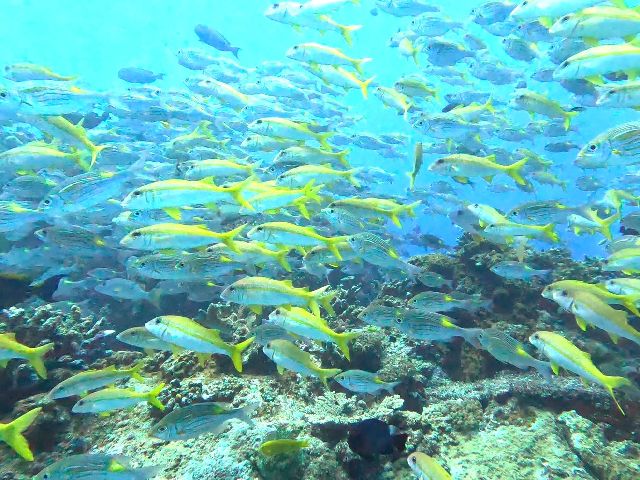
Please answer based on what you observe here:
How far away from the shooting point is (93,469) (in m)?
3.28

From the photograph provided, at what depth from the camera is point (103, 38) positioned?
86.6 m

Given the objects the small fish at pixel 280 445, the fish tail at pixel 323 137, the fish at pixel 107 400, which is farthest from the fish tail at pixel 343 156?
the small fish at pixel 280 445

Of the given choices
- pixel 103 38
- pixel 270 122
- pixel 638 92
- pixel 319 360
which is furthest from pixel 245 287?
pixel 103 38

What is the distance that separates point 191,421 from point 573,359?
3355 millimetres

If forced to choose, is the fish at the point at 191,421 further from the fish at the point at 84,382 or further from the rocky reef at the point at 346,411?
the fish at the point at 84,382

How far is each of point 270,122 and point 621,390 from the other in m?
6.51

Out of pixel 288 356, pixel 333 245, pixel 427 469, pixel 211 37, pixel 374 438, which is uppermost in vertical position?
pixel 211 37

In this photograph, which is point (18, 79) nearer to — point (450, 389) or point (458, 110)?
point (458, 110)

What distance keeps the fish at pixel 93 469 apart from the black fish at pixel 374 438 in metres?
1.72

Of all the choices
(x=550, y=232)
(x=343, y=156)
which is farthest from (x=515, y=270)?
(x=343, y=156)

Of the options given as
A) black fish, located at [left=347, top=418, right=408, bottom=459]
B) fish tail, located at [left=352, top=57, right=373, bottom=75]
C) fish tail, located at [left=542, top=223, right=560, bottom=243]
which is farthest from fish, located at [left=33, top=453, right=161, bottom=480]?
fish tail, located at [left=352, top=57, right=373, bottom=75]

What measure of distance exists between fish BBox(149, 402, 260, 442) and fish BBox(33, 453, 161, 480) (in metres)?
0.28

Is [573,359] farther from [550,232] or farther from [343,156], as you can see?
[343,156]

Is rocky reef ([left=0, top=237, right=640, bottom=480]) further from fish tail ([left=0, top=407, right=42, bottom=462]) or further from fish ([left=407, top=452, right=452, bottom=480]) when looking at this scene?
fish ([left=407, top=452, right=452, bottom=480])
